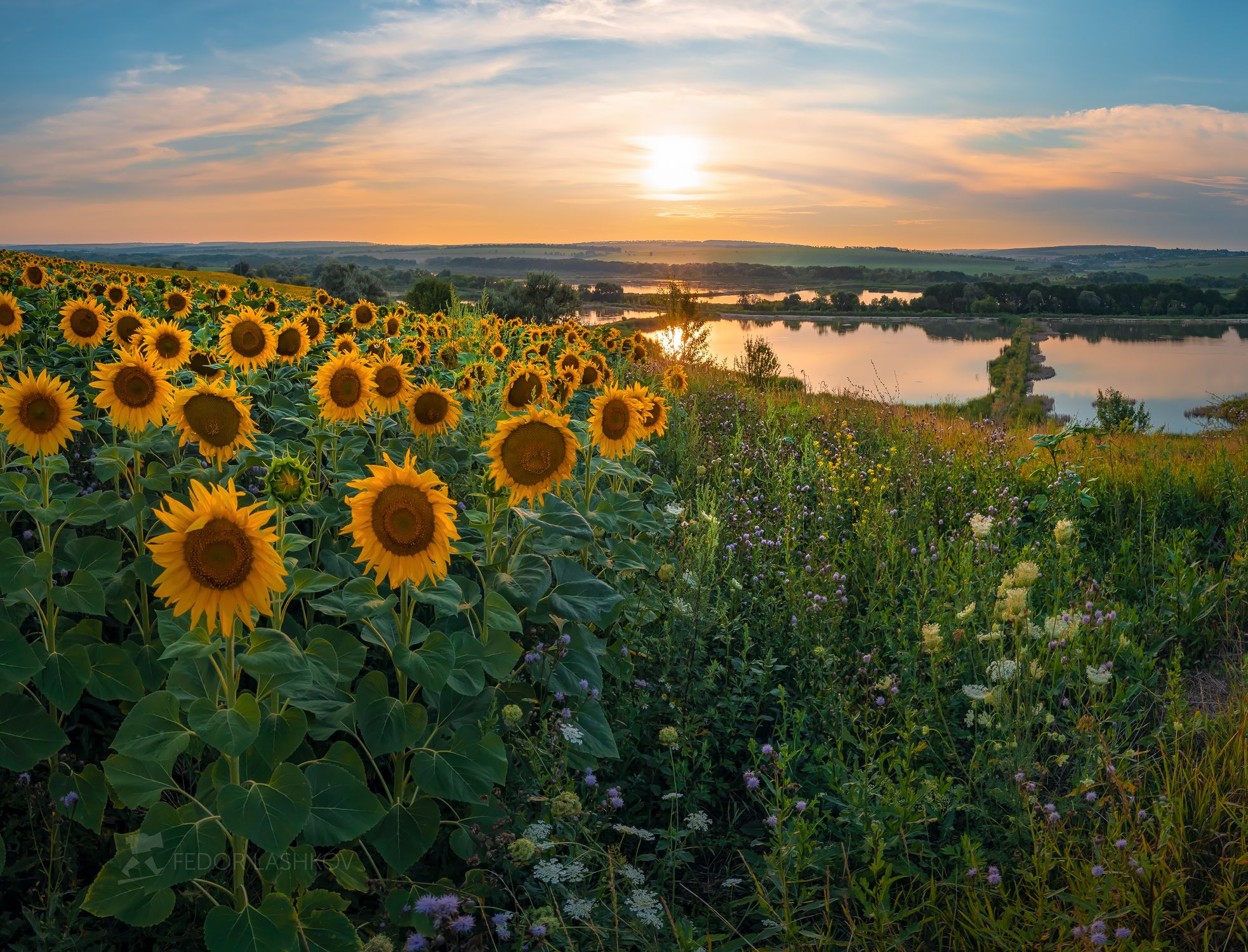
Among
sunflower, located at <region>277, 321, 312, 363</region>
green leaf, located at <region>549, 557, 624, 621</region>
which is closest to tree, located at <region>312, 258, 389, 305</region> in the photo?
sunflower, located at <region>277, 321, 312, 363</region>

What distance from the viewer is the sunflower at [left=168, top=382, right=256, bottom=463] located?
11.0ft

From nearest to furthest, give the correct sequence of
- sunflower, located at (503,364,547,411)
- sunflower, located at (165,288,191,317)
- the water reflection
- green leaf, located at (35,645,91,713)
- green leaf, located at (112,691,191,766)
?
green leaf, located at (112,691,191,766) → green leaf, located at (35,645,91,713) → sunflower, located at (503,364,547,411) → sunflower, located at (165,288,191,317) → the water reflection

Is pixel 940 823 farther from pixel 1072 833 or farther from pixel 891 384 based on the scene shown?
pixel 891 384

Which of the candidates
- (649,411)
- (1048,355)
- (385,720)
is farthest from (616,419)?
(1048,355)

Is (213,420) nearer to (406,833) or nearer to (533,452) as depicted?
(533,452)

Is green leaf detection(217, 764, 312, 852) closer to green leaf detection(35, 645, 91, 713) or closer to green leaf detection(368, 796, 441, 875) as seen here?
green leaf detection(368, 796, 441, 875)

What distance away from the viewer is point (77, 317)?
19.4 feet

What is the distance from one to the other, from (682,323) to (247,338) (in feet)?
36.3

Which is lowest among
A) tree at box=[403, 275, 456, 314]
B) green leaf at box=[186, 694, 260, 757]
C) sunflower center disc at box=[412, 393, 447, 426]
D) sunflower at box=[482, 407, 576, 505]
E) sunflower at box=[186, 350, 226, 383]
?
green leaf at box=[186, 694, 260, 757]

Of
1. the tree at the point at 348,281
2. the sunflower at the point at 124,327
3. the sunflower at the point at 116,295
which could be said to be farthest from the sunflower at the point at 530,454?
the tree at the point at 348,281

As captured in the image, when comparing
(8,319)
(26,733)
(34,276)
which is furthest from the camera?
(34,276)

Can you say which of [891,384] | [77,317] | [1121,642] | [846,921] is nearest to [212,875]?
[846,921]

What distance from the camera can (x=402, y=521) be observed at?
2.51m

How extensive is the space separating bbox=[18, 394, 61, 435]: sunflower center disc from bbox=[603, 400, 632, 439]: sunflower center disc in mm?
2590
